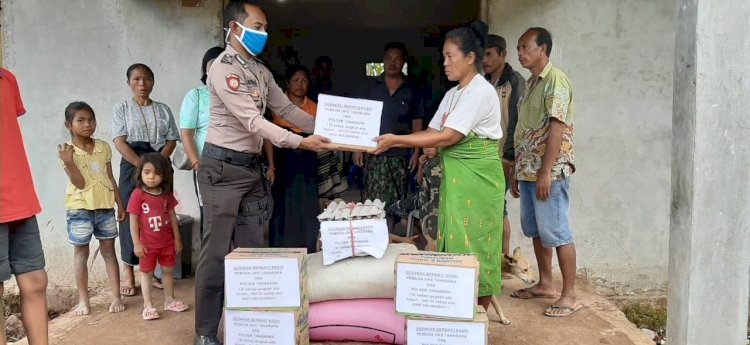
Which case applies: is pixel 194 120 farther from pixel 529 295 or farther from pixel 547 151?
pixel 529 295

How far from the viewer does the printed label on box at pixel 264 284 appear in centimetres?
298

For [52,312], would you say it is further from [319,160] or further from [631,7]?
[631,7]

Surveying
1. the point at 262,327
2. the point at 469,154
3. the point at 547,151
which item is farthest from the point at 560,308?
the point at 262,327

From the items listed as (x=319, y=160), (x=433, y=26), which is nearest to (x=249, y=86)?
(x=319, y=160)

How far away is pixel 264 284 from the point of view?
9.82 ft

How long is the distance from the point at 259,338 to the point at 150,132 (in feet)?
6.89

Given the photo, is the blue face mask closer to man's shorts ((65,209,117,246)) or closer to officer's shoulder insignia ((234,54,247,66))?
officer's shoulder insignia ((234,54,247,66))

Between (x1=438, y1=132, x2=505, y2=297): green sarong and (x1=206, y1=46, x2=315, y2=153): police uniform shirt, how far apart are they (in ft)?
2.96

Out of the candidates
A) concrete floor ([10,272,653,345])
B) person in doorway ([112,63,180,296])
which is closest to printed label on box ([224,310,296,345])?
concrete floor ([10,272,653,345])

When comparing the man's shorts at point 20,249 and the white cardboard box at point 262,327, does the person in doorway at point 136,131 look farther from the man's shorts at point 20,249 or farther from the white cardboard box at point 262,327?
the white cardboard box at point 262,327

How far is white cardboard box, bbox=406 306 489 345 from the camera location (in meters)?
2.82

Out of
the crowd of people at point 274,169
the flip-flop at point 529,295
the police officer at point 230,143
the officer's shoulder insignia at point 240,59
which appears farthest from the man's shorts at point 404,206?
the officer's shoulder insignia at point 240,59

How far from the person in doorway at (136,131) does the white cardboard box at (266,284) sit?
1715 millimetres

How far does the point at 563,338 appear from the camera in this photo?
3605 mm
